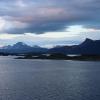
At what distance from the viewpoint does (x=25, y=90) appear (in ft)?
173

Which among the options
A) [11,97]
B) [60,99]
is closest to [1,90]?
[11,97]

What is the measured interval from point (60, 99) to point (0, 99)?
28.5ft

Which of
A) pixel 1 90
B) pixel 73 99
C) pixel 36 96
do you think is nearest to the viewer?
pixel 73 99

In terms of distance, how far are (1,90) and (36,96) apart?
9.30 metres

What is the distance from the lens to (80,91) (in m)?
50.9

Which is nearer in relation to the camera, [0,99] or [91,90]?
[0,99]

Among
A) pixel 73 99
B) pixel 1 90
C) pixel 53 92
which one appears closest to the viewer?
pixel 73 99

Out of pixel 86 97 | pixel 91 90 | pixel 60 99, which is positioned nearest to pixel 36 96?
pixel 60 99

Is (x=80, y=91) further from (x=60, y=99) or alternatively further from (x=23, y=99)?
(x=23, y=99)

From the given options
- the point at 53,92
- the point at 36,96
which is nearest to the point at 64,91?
the point at 53,92

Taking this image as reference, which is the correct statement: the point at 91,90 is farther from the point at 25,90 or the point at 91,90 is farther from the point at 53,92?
the point at 25,90

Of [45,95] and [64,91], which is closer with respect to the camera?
[45,95]

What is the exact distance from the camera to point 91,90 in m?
52.2

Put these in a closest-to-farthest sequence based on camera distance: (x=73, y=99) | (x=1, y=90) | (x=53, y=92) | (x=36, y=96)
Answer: (x=73, y=99) → (x=36, y=96) → (x=53, y=92) → (x=1, y=90)
